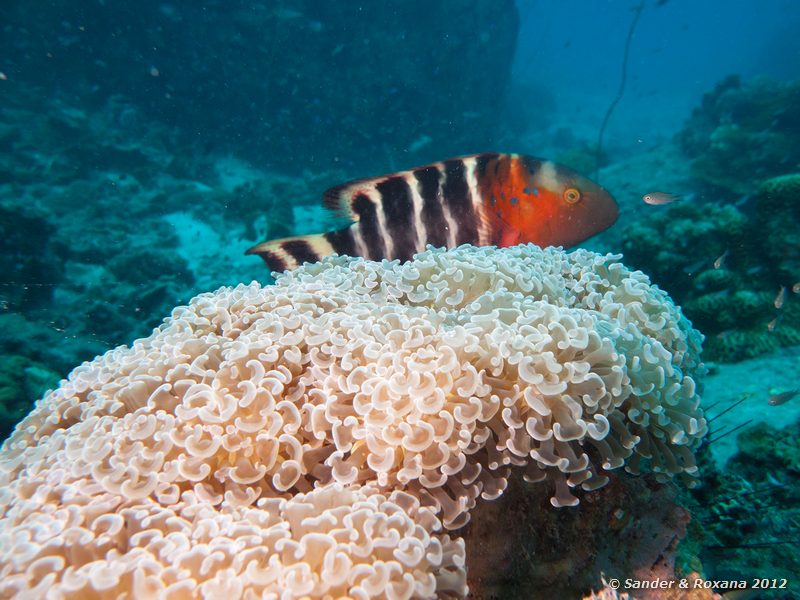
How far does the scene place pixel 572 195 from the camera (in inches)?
149

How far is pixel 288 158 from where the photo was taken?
17406 millimetres

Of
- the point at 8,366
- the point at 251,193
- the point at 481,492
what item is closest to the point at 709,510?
the point at 481,492

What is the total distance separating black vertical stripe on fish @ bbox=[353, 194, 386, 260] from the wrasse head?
124 cm

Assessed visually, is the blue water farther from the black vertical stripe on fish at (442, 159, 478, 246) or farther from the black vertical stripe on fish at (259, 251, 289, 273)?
the black vertical stripe on fish at (259, 251, 289, 273)

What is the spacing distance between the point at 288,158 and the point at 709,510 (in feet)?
55.8

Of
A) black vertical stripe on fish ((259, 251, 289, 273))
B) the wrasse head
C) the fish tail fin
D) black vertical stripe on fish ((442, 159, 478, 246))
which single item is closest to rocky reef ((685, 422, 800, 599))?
Answer: the wrasse head

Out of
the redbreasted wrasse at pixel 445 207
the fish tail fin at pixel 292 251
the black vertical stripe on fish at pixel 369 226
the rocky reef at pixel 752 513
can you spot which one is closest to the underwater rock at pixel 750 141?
the rocky reef at pixel 752 513

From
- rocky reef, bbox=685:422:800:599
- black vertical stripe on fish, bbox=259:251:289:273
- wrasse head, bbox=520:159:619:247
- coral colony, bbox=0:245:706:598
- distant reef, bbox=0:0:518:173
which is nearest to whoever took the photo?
coral colony, bbox=0:245:706:598

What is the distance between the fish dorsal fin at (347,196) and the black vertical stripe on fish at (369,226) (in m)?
0.04

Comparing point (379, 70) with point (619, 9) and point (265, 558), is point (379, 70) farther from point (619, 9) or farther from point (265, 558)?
point (619, 9)

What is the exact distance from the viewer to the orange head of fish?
3.74m

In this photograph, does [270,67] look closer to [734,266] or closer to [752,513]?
[734,266]

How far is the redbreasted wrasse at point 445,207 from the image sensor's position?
3.64m

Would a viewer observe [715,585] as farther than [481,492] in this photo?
Yes
